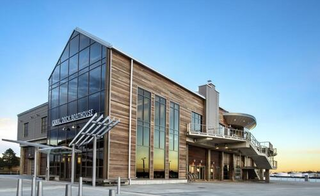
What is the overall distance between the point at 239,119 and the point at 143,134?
68.2 ft

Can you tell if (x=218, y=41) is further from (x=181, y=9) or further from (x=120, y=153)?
(x=120, y=153)

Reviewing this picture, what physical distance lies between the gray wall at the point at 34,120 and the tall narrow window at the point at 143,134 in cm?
1357

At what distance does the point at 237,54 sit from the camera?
31375 millimetres

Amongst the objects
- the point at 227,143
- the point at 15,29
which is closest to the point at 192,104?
the point at 227,143

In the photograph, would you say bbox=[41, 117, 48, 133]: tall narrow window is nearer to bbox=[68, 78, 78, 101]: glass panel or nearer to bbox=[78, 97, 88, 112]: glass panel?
bbox=[68, 78, 78, 101]: glass panel

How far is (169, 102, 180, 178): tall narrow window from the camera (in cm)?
2939

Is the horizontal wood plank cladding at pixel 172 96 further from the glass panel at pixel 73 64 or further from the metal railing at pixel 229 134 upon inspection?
the glass panel at pixel 73 64

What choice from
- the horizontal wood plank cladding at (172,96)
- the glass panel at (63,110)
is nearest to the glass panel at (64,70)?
the glass panel at (63,110)

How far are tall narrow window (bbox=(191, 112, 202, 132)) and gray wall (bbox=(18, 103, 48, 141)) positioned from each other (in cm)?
1587

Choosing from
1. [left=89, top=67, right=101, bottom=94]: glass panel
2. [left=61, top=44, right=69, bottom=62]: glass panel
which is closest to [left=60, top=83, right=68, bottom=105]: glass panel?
[left=61, top=44, right=69, bottom=62]: glass panel

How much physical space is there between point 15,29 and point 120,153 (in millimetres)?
11771

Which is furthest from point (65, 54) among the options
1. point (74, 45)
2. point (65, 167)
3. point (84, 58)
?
point (65, 167)

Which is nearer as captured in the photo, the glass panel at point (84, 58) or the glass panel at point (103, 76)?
the glass panel at point (103, 76)

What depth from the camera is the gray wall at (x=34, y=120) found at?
35328mm
